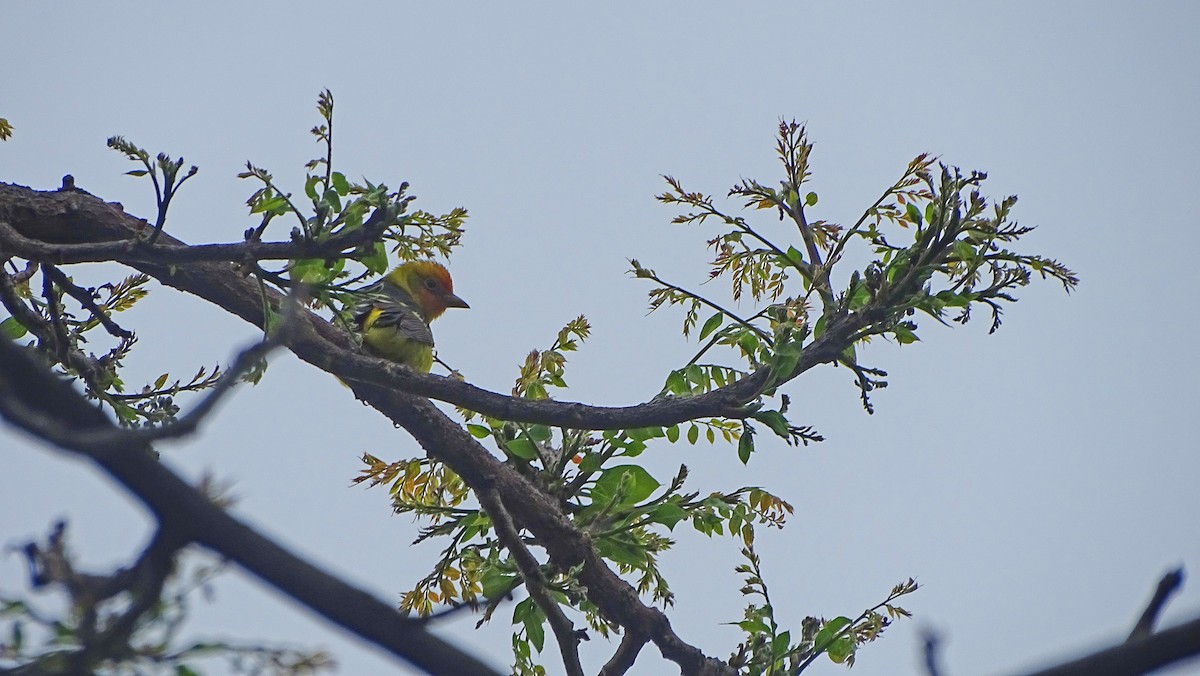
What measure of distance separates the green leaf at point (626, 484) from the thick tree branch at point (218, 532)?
263cm

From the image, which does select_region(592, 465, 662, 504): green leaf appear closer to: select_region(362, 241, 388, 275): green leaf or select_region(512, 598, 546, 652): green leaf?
select_region(512, 598, 546, 652): green leaf

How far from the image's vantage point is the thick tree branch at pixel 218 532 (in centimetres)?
144

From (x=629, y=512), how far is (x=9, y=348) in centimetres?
311

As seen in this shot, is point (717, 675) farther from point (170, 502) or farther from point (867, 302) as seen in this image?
point (170, 502)

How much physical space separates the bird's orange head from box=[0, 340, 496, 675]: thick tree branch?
5848mm

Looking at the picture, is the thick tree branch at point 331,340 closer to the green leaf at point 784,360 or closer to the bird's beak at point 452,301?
the green leaf at point 784,360

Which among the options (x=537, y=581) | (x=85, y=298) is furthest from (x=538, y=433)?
(x=85, y=298)

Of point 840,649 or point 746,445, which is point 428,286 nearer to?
point 746,445

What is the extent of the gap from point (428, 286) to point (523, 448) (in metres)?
3.23

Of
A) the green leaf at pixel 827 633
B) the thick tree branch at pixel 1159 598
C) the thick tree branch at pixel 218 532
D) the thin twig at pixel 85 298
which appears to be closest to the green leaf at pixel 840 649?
the green leaf at pixel 827 633

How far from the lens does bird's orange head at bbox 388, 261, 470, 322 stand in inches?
291

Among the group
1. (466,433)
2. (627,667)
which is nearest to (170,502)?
(466,433)

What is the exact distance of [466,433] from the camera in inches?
160

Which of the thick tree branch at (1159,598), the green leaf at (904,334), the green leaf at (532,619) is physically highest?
the green leaf at (904,334)
